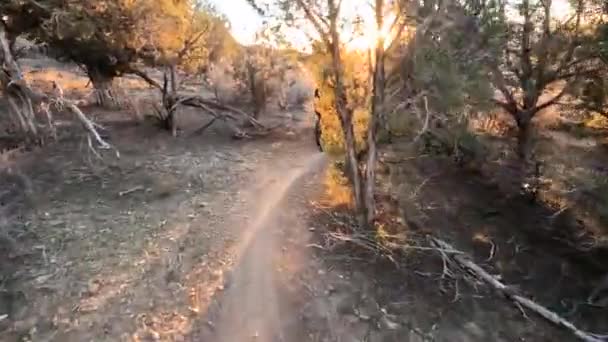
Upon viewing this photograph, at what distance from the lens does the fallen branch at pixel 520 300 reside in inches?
Result: 306

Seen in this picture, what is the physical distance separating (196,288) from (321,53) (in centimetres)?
450

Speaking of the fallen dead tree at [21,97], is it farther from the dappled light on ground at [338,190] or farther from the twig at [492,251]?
the twig at [492,251]

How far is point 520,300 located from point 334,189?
413 centimetres

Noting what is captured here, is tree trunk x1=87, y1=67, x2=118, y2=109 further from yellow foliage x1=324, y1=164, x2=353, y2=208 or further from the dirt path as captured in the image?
yellow foliage x1=324, y1=164, x2=353, y2=208

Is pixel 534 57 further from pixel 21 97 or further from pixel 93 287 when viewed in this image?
pixel 21 97

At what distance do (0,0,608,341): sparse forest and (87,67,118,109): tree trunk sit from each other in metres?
0.35

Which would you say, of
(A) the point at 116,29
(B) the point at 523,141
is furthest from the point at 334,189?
(A) the point at 116,29

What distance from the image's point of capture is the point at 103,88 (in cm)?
1738

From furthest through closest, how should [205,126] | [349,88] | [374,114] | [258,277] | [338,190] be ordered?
[205,126], [338,190], [349,88], [374,114], [258,277]

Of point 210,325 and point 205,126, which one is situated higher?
point 205,126

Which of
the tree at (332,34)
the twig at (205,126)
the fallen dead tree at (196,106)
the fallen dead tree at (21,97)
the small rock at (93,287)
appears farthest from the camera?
the twig at (205,126)

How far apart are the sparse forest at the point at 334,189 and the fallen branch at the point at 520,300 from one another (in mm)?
43

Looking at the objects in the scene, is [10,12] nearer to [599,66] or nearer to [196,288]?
[196,288]

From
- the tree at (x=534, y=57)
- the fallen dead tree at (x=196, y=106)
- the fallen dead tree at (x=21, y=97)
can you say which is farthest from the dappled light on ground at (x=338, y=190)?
the fallen dead tree at (x=196, y=106)
